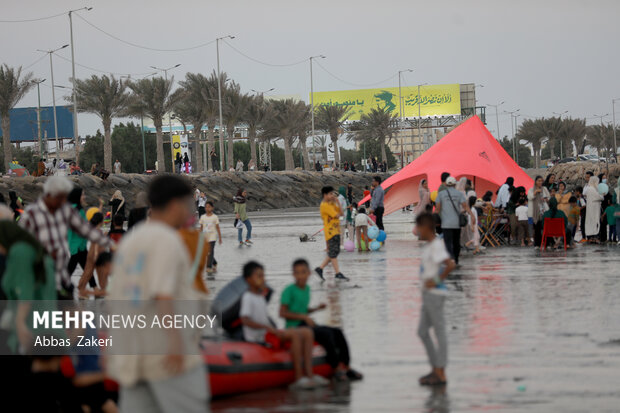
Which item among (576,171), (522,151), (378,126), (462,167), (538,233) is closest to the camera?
(538,233)

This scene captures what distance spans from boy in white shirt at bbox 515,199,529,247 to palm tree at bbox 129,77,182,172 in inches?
1427

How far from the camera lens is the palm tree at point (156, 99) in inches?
2168

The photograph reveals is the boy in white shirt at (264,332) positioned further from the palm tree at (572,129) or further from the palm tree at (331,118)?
the palm tree at (572,129)

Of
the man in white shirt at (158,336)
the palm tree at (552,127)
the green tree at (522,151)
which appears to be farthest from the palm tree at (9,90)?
the green tree at (522,151)

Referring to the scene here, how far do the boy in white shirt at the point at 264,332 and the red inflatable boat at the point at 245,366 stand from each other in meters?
0.10

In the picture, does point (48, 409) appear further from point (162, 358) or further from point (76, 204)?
point (76, 204)

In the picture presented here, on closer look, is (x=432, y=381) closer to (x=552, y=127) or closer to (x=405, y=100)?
(x=552, y=127)

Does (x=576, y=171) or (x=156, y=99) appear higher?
(x=156, y=99)

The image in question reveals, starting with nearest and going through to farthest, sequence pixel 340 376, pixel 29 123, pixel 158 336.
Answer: pixel 158 336
pixel 340 376
pixel 29 123

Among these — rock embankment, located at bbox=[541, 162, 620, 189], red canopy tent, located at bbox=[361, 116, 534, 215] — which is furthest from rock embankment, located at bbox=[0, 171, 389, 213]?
red canopy tent, located at bbox=[361, 116, 534, 215]

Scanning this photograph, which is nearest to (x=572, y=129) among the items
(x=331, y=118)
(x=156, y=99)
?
(x=331, y=118)

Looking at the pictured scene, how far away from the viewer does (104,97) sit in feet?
172

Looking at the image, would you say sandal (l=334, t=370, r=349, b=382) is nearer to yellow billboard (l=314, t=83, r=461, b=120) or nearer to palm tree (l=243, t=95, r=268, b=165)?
palm tree (l=243, t=95, r=268, b=165)

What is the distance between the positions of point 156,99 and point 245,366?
49.5 meters
